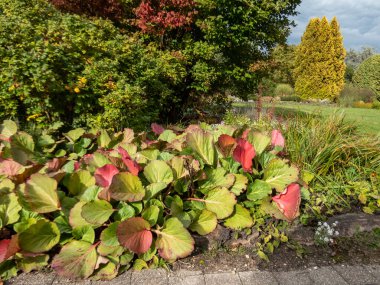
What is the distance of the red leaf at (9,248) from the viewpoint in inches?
Result: 63.2

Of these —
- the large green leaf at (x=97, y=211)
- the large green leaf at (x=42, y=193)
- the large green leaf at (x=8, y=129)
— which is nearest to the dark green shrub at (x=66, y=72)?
the large green leaf at (x=8, y=129)

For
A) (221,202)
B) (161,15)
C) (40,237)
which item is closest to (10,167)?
(40,237)

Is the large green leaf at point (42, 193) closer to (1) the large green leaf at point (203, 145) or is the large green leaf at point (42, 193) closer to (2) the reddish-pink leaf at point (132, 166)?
(2) the reddish-pink leaf at point (132, 166)

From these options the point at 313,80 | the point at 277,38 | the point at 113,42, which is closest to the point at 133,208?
the point at 113,42

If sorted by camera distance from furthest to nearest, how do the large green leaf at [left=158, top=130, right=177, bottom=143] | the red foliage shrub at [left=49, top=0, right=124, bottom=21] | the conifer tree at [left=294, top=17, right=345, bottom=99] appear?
the conifer tree at [left=294, top=17, right=345, bottom=99]
the red foliage shrub at [left=49, top=0, right=124, bottom=21]
the large green leaf at [left=158, top=130, right=177, bottom=143]

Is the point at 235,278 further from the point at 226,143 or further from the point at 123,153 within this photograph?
the point at 123,153

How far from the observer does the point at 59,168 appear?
7.14 feet

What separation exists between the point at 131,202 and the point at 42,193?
51 cm

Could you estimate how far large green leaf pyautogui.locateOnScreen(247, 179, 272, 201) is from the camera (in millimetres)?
2127

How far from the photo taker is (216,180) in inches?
85.6

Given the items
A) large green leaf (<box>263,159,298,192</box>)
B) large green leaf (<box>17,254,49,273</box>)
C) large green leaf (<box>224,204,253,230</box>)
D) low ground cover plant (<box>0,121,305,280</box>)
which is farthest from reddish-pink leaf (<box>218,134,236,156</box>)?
large green leaf (<box>17,254,49,273</box>)

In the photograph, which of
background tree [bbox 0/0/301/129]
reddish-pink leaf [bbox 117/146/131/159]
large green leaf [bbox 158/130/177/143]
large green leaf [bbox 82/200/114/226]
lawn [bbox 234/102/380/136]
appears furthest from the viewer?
lawn [bbox 234/102/380/136]

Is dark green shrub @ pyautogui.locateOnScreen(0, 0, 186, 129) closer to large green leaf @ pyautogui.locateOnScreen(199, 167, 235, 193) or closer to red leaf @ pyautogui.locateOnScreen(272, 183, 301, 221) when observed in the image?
large green leaf @ pyautogui.locateOnScreen(199, 167, 235, 193)

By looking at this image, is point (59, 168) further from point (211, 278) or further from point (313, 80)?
point (313, 80)
